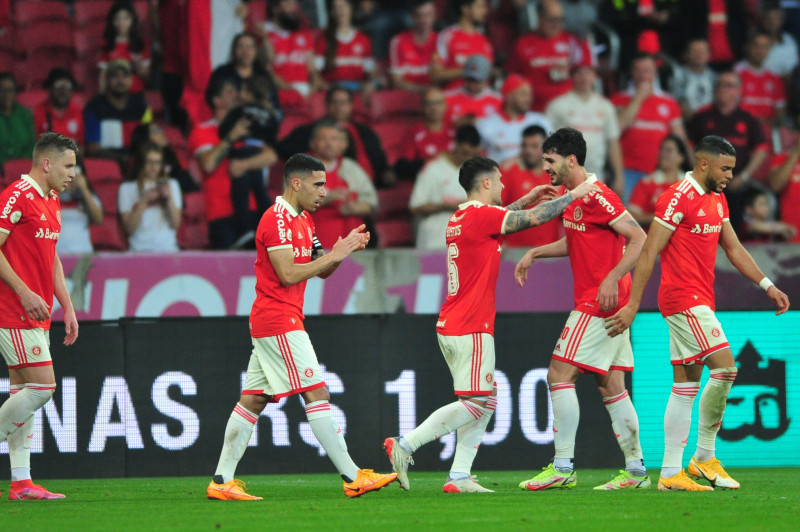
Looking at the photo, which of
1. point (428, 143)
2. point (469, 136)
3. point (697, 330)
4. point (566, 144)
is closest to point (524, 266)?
point (566, 144)

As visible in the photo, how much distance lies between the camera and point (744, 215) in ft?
44.2

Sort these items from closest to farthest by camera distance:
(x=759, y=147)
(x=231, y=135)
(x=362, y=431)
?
(x=362, y=431) < (x=231, y=135) < (x=759, y=147)

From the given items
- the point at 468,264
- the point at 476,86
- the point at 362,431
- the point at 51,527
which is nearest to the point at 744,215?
the point at 476,86

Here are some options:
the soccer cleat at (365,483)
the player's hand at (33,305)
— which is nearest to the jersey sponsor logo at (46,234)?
the player's hand at (33,305)

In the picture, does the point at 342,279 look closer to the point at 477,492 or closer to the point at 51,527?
the point at 477,492

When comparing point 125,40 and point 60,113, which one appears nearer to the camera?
point 60,113

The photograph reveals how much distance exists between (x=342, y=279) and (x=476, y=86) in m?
3.51

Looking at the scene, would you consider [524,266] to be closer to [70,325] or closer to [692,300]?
[692,300]

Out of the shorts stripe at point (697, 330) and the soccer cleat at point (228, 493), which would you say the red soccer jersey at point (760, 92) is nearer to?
the shorts stripe at point (697, 330)

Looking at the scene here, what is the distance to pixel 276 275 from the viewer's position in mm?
7539

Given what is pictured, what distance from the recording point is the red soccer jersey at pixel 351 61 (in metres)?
14.7

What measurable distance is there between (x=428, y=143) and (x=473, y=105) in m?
0.81

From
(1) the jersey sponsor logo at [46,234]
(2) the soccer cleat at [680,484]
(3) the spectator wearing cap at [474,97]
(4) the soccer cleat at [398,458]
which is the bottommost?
(2) the soccer cleat at [680,484]

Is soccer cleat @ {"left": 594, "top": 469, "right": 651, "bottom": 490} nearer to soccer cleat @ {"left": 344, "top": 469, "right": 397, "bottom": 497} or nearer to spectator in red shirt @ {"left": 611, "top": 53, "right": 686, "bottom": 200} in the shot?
soccer cleat @ {"left": 344, "top": 469, "right": 397, "bottom": 497}
